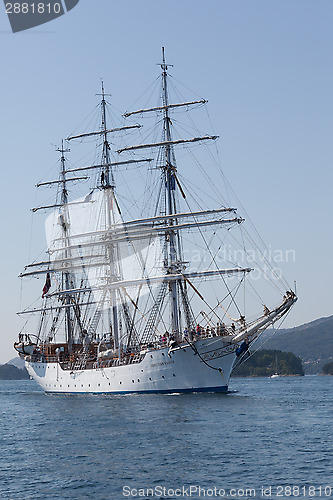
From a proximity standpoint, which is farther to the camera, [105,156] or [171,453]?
[105,156]

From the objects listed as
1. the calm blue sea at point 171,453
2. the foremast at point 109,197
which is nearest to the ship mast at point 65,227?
the foremast at point 109,197

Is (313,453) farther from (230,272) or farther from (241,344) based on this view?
(230,272)

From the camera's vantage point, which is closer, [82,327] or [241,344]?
[241,344]

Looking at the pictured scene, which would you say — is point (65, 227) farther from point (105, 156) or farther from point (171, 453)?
point (171, 453)

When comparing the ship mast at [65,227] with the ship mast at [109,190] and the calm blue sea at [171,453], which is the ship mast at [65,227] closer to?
the ship mast at [109,190]

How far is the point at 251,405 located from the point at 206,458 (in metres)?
25.6

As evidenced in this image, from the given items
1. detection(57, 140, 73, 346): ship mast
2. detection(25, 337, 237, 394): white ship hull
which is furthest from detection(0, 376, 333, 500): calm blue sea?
detection(57, 140, 73, 346): ship mast

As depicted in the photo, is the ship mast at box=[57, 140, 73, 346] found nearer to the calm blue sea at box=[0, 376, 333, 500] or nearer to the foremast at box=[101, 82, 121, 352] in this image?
the foremast at box=[101, 82, 121, 352]

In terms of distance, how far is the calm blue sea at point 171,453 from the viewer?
28828 millimetres

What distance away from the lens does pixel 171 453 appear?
3559 centimetres

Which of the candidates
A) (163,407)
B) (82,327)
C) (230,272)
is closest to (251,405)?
(163,407)

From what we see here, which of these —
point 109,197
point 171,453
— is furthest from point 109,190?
point 171,453

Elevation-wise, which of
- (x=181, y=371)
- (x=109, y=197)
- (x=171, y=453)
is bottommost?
(x=171, y=453)

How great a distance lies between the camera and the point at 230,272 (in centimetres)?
7144
